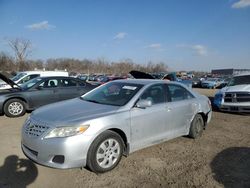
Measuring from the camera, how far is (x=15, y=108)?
8.34 m

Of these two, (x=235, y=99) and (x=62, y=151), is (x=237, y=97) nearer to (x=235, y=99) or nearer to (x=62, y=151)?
(x=235, y=99)

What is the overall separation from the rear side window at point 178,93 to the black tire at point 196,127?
564 mm

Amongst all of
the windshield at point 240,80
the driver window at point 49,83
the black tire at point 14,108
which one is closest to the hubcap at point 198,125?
the windshield at point 240,80

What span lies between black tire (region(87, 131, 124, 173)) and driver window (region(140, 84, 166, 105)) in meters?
1.05

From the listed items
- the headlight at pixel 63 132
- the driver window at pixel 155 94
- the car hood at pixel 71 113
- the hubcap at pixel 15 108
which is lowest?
the hubcap at pixel 15 108

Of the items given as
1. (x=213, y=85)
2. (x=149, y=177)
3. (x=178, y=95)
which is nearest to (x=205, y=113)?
(x=178, y=95)

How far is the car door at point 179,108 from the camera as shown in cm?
512

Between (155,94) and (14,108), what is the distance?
566cm

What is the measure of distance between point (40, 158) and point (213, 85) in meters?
30.8

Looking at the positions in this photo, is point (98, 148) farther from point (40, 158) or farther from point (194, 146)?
point (194, 146)

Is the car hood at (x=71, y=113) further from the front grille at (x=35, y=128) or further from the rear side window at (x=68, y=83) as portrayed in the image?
the rear side window at (x=68, y=83)

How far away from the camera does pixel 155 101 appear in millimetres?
4848

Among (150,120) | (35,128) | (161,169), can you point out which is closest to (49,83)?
(35,128)

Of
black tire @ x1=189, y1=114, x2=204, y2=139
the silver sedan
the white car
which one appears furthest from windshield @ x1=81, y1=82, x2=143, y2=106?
the white car
